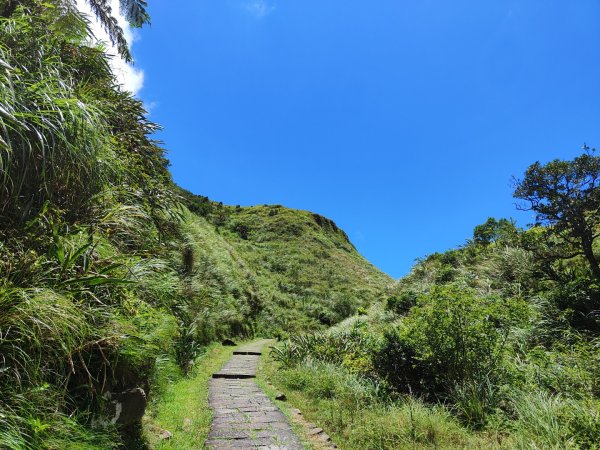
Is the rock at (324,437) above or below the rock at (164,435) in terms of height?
above

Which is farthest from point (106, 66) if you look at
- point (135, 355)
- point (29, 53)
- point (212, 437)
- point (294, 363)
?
point (294, 363)

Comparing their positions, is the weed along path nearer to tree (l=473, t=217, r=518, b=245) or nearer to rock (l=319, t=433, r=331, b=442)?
rock (l=319, t=433, r=331, b=442)

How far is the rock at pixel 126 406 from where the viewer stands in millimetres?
3328

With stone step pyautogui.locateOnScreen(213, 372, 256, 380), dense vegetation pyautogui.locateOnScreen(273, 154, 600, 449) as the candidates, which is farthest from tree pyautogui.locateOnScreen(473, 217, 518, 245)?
stone step pyautogui.locateOnScreen(213, 372, 256, 380)

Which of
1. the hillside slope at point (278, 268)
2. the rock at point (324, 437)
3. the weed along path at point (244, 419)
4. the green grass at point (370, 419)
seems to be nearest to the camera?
the green grass at point (370, 419)

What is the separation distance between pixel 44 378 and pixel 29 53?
4.66 metres

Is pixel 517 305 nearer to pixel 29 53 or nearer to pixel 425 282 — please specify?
pixel 29 53

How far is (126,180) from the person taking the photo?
6375 mm

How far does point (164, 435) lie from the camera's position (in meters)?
4.55

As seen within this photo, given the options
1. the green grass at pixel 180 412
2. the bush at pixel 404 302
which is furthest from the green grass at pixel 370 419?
the bush at pixel 404 302

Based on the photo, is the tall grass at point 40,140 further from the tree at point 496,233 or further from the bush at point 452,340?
the tree at point 496,233

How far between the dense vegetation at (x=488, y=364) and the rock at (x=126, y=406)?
274 centimetres

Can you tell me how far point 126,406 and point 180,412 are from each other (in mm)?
2659

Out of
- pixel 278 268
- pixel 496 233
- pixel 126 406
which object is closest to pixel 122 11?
pixel 126 406
